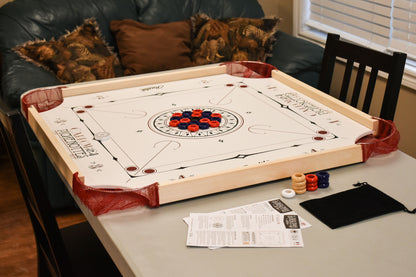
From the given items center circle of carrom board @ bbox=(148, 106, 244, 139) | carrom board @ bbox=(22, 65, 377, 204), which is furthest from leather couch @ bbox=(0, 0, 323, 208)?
center circle of carrom board @ bbox=(148, 106, 244, 139)

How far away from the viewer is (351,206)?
1.48m

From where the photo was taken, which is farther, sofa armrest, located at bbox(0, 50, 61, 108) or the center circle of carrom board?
sofa armrest, located at bbox(0, 50, 61, 108)

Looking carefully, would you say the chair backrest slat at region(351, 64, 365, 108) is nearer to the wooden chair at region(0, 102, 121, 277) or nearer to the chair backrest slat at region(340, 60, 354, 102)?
the chair backrest slat at region(340, 60, 354, 102)

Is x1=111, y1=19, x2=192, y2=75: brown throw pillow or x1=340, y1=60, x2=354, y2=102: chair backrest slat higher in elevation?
x1=340, y1=60, x2=354, y2=102: chair backrest slat

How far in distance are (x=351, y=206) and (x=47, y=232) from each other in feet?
2.98

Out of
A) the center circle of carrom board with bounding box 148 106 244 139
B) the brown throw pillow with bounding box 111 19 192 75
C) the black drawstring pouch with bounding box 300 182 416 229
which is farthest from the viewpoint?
the brown throw pillow with bounding box 111 19 192 75

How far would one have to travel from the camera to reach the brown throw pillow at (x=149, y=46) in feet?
11.8

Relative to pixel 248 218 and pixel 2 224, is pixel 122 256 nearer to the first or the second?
pixel 248 218

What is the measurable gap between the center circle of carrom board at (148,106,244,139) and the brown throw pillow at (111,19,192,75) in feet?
4.93

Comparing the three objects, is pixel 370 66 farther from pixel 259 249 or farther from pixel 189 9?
pixel 189 9

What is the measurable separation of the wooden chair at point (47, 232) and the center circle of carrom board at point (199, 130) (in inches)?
18.6

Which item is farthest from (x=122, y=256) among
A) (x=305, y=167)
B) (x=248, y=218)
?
(x=305, y=167)

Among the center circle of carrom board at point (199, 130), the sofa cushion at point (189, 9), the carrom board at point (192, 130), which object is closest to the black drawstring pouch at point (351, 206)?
the carrom board at point (192, 130)

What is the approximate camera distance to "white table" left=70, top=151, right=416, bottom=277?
4.04 ft
